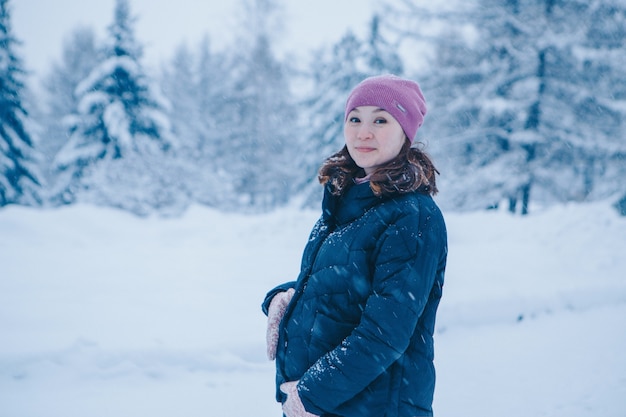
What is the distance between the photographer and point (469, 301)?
217 inches

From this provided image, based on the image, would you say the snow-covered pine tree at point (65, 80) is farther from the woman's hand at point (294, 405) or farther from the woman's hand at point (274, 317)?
the woman's hand at point (294, 405)

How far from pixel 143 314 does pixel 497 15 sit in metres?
13.5

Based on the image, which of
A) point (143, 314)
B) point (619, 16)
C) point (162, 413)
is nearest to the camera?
point (162, 413)

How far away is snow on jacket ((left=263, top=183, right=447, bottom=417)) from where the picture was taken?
152 centimetres

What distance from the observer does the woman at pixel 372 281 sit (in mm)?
1531

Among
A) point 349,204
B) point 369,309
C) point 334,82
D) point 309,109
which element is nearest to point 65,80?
point 309,109

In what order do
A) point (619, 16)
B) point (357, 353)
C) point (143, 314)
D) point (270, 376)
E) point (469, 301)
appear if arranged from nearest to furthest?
point (357, 353), point (270, 376), point (143, 314), point (469, 301), point (619, 16)

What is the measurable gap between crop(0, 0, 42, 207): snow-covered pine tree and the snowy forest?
0.20 ft

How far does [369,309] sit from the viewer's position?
154cm

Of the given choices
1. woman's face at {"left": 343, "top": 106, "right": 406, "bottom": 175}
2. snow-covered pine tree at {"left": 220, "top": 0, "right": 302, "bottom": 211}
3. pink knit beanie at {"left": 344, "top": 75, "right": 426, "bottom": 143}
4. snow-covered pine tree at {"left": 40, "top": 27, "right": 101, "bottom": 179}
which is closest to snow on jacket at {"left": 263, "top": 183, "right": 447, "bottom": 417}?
woman's face at {"left": 343, "top": 106, "right": 406, "bottom": 175}

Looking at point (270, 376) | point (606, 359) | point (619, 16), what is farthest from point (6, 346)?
point (619, 16)

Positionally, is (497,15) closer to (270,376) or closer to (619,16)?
(619,16)

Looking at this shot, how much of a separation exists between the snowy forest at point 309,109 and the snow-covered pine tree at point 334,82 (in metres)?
0.09

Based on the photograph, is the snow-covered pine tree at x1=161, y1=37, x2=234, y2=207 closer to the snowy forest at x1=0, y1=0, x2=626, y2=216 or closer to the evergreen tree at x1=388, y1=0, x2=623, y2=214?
the snowy forest at x1=0, y1=0, x2=626, y2=216
